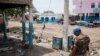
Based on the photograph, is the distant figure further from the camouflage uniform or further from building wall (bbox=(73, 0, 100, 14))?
building wall (bbox=(73, 0, 100, 14))

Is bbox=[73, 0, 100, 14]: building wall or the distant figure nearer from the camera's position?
the distant figure

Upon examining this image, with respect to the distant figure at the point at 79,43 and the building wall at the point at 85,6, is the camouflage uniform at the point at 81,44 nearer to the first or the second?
the distant figure at the point at 79,43

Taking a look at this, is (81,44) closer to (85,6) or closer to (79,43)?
(79,43)

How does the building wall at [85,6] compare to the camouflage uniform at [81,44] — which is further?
the building wall at [85,6]

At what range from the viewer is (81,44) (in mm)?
7680

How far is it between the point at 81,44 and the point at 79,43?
9 centimetres

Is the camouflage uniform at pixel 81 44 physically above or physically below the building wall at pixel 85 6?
below

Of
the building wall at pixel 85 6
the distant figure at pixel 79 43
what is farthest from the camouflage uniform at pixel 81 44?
the building wall at pixel 85 6

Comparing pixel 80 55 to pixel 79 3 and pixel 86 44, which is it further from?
pixel 79 3

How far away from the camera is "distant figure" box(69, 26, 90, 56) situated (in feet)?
24.9

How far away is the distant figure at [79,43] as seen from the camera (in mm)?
7578

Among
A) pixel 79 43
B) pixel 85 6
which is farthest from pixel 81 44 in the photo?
pixel 85 6

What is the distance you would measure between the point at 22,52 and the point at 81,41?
8163 mm

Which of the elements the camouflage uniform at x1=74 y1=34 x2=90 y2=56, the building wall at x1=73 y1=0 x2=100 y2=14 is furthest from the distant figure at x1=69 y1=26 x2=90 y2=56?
the building wall at x1=73 y1=0 x2=100 y2=14
